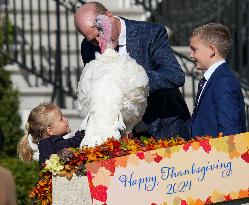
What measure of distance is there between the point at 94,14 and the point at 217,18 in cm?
498

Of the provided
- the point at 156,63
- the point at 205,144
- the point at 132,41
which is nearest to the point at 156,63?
the point at 156,63

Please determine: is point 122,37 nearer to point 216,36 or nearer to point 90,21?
point 90,21

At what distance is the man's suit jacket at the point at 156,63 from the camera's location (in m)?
6.62

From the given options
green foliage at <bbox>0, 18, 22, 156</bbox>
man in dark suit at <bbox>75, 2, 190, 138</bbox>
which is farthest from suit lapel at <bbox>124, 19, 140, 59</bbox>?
green foliage at <bbox>0, 18, 22, 156</bbox>

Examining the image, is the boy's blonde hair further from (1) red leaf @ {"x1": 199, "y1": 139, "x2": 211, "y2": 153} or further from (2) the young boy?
(1) red leaf @ {"x1": 199, "y1": 139, "x2": 211, "y2": 153}

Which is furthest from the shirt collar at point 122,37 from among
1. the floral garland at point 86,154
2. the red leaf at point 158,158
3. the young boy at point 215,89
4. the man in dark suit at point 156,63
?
the red leaf at point 158,158

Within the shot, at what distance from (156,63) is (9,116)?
12.0 feet

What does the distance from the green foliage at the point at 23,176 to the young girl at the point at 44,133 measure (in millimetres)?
2960

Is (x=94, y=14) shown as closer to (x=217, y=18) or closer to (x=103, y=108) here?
(x=103, y=108)

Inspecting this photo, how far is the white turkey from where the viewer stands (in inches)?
233

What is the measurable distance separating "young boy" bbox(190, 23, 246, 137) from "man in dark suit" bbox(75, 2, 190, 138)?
0.50ft

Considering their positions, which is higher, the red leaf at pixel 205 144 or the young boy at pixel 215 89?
the young boy at pixel 215 89

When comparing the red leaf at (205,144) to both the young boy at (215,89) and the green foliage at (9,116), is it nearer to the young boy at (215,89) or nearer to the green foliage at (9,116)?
the young boy at (215,89)

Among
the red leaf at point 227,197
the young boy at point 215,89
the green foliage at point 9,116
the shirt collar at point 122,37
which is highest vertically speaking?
the shirt collar at point 122,37
